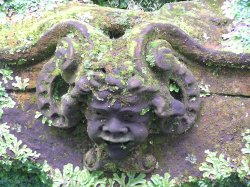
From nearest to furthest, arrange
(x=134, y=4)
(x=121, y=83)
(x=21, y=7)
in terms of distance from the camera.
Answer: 1. (x=121, y=83)
2. (x=21, y=7)
3. (x=134, y=4)

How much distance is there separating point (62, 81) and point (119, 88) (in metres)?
0.28

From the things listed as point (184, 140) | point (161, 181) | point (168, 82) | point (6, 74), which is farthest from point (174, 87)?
point (6, 74)

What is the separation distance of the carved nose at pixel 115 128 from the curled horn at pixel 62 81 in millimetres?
121

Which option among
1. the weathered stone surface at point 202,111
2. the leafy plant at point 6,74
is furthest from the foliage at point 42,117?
the leafy plant at point 6,74

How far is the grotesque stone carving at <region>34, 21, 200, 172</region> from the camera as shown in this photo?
4.74ft

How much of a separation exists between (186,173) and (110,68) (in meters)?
0.44

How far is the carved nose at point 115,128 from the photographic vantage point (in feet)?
4.81

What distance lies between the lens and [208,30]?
67.0 inches

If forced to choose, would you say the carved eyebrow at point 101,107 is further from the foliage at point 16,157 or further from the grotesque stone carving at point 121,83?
the foliage at point 16,157

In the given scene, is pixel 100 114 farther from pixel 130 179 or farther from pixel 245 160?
pixel 245 160

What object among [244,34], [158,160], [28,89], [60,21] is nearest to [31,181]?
[28,89]

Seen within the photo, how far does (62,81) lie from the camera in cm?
163

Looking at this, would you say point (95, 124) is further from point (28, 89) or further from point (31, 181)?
point (31, 181)

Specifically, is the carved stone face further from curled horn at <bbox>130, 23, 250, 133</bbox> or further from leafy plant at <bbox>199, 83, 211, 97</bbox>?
leafy plant at <bbox>199, 83, 211, 97</bbox>
